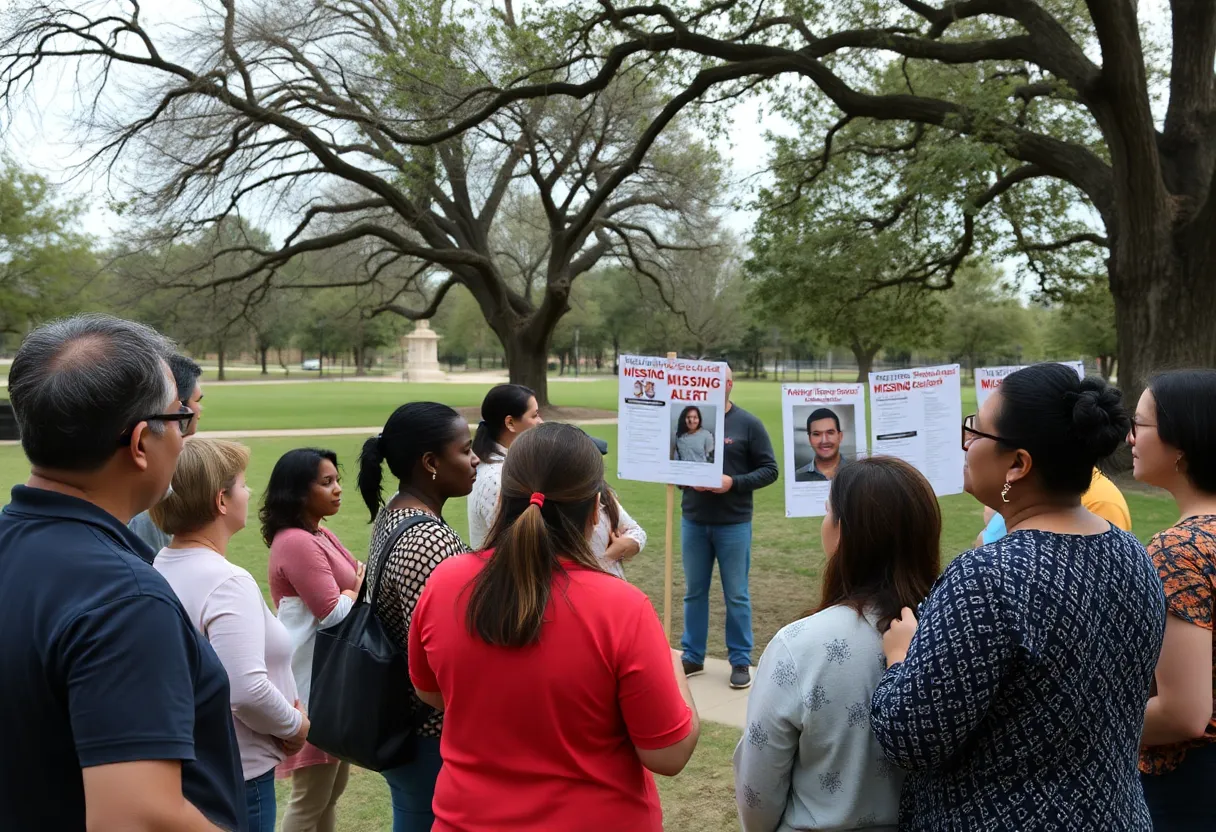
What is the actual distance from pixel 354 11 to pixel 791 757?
29.2m

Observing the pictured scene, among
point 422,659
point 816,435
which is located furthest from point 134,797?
point 816,435

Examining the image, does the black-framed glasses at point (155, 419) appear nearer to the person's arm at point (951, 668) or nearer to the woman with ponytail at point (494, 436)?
the person's arm at point (951, 668)

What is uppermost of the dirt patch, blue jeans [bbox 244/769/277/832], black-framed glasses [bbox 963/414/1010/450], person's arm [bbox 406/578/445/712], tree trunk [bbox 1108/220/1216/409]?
tree trunk [bbox 1108/220/1216/409]

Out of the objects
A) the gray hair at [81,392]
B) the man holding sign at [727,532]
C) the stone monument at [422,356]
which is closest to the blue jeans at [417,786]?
the gray hair at [81,392]

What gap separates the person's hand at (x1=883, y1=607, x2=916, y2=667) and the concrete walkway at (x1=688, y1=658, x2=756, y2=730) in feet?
10.7

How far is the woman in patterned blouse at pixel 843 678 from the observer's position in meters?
2.03

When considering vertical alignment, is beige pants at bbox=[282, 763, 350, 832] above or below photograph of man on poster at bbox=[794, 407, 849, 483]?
below

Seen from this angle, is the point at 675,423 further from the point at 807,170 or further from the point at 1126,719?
the point at 807,170

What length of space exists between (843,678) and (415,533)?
1307 millimetres

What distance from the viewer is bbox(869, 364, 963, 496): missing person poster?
18.1 feet

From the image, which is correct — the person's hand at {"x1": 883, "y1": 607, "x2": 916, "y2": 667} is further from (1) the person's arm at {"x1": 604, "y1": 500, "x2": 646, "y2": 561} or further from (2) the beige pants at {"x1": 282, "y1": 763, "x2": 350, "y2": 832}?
(1) the person's arm at {"x1": 604, "y1": 500, "x2": 646, "y2": 561}

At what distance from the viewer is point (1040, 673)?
1.78 meters

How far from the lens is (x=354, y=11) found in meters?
27.0

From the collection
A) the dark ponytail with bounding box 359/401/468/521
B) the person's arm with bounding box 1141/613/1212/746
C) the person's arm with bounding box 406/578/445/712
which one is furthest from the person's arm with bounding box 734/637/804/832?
the dark ponytail with bounding box 359/401/468/521
